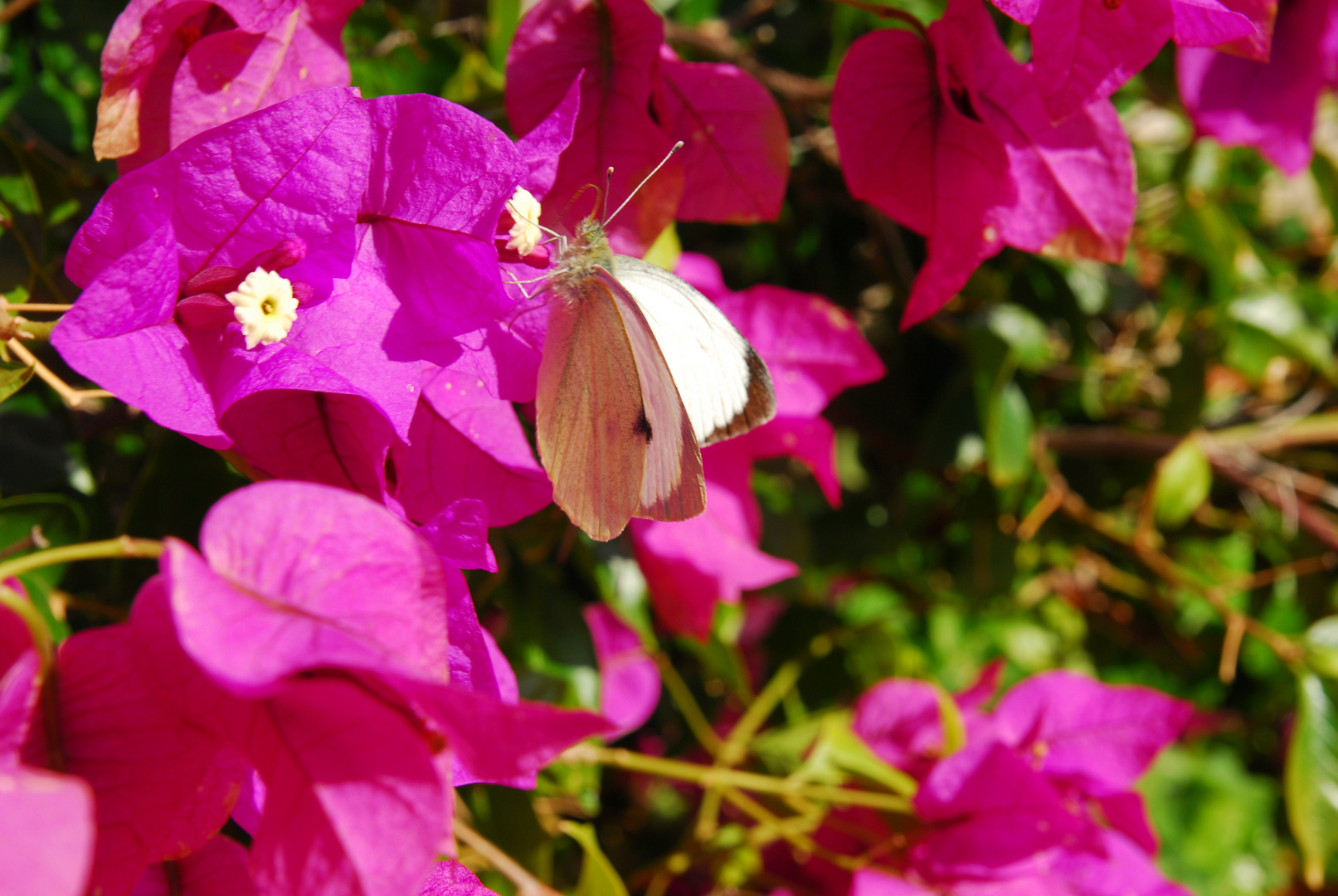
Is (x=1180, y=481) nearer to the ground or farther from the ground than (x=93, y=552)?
nearer to the ground

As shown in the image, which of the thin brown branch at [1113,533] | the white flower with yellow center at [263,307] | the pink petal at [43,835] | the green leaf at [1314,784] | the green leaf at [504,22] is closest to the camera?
the pink petal at [43,835]

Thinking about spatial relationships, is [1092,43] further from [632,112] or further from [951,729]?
[951,729]

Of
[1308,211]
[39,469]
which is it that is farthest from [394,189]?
[1308,211]

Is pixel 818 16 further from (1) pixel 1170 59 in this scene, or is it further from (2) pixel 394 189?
(2) pixel 394 189

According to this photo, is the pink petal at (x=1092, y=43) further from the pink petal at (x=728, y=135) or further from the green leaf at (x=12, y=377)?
the green leaf at (x=12, y=377)

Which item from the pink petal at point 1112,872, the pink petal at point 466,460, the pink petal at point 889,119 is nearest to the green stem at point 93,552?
the pink petal at point 466,460

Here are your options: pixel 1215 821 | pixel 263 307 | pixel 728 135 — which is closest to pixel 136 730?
pixel 263 307
